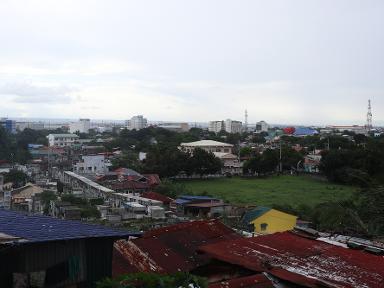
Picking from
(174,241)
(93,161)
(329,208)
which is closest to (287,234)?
(174,241)

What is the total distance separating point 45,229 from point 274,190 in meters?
23.9

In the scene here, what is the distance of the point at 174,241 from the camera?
23.2ft

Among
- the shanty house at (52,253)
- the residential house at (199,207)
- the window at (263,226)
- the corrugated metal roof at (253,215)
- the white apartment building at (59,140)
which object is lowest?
the residential house at (199,207)

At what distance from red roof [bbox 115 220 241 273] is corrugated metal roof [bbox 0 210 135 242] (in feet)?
3.80

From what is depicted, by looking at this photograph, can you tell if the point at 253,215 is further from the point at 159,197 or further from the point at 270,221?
the point at 159,197

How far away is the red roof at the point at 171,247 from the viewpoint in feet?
20.5

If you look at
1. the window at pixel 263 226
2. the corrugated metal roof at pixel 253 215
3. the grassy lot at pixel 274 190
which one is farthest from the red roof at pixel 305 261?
the grassy lot at pixel 274 190

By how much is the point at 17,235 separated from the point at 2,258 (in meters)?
0.23

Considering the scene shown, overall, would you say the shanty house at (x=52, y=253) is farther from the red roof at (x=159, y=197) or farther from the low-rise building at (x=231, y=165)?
the low-rise building at (x=231, y=165)

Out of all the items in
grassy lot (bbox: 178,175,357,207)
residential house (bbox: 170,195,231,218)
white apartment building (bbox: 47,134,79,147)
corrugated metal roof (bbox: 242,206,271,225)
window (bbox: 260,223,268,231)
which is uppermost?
white apartment building (bbox: 47,134,79,147)

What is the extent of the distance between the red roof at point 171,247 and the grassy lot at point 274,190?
49.1 feet

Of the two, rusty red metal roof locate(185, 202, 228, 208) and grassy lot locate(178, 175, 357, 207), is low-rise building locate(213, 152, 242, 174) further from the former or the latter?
rusty red metal roof locate(185, 202, 228, 208)

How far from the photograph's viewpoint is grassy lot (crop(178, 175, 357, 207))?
24.0m

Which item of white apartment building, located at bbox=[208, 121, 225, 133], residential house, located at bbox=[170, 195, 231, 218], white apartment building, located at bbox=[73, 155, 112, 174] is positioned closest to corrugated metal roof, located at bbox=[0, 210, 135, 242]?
residential house, located at bbox=[170, 195, 231, 218]
